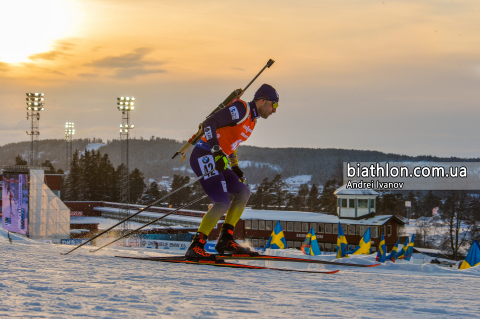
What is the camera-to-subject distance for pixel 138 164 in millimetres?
171375

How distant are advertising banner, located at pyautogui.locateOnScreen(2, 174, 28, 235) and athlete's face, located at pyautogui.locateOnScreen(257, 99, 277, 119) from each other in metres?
28.8

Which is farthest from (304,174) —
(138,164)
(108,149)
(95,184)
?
(95,184)

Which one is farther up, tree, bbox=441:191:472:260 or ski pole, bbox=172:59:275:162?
ski pole, bbox=172:59:275:162

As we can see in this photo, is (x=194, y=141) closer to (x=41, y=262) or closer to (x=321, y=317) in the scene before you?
(x=41, y=262)

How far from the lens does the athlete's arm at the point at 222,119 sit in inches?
178

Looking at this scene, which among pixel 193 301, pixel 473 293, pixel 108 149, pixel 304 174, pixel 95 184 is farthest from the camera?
pixel 108 149

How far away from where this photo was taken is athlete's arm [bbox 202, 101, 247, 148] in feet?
14.9

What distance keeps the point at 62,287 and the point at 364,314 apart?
6.17ft

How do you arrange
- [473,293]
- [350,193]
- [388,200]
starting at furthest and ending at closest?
[388,200]
[350,193]
[473,293]

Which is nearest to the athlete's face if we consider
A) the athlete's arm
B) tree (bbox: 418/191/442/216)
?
the athlete's arm

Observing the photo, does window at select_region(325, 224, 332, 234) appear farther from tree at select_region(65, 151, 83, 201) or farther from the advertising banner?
tree at select_region(65, 151, 83, 201)

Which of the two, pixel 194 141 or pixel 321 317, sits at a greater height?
pixel 194 141

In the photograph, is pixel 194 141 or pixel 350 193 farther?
pixel 350 193

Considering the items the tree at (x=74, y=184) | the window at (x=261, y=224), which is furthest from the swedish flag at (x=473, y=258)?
the tree at (x=74, y=184)
